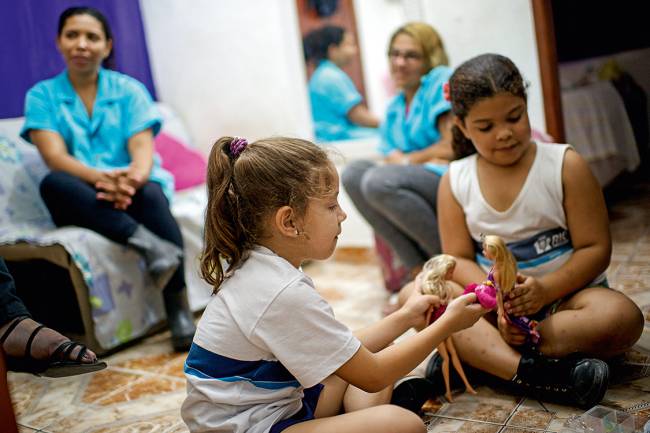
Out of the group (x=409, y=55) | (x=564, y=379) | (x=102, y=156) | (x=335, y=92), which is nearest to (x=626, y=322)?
(x=564, y=379)

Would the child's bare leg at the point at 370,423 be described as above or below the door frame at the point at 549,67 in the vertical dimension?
below

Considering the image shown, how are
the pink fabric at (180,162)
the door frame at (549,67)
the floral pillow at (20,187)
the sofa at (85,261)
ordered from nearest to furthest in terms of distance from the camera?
the sofa at (85,261)
the door frame at (549,67)
the floral pillow at (20,187)
the pink fabric at (180,162)

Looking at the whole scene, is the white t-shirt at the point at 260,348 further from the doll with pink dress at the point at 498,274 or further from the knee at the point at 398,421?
the doll with pink dress at the point at 498,274

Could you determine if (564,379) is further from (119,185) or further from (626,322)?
(119,185)

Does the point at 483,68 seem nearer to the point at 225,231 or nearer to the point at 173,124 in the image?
the point at 225,231

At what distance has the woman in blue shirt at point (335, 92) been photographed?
296 cm

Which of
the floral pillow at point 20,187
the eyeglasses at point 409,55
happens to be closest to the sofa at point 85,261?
A: the floral pillow at point 20,187

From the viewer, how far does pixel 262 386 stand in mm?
988

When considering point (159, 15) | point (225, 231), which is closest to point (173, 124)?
point (159, 15)

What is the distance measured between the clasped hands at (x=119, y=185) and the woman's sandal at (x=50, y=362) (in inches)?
32.7

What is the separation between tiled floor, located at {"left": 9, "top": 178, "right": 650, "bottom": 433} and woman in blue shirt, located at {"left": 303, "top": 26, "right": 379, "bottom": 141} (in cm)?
121

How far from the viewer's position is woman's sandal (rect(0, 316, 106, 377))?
1028 mm

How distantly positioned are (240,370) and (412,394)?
14.4 inches

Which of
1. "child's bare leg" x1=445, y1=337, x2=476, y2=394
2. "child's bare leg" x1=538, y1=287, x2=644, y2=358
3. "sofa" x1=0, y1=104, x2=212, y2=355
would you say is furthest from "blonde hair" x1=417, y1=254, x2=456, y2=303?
"sofa" x1=0, y1=104, x2=212, y2=355
